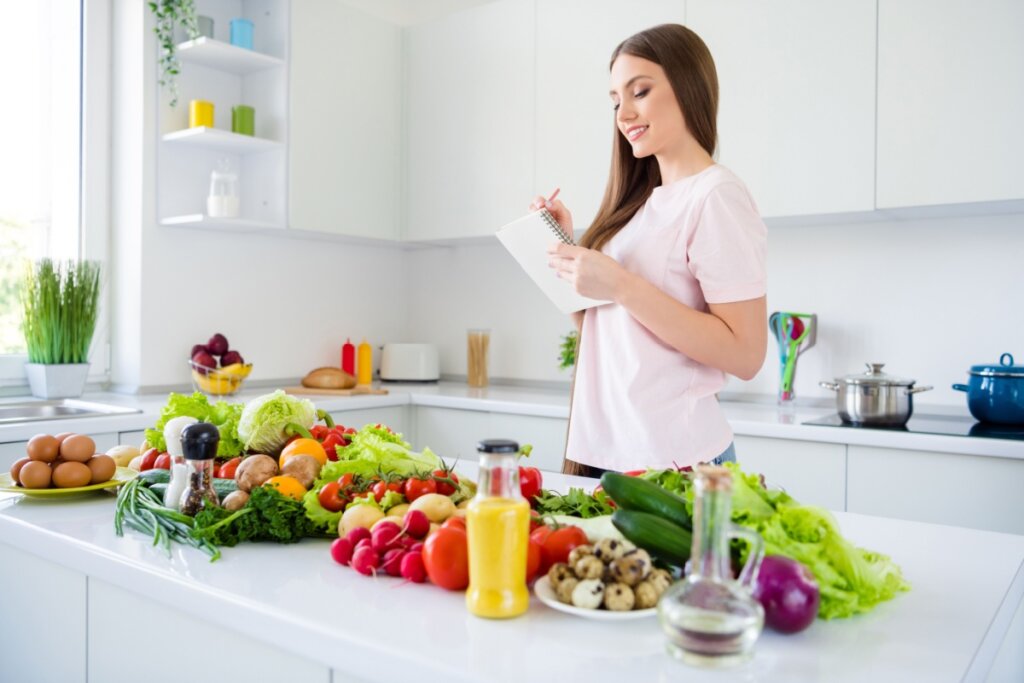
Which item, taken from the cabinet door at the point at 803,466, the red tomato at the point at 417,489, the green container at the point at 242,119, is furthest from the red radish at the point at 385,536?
the green container at the point at 242,119

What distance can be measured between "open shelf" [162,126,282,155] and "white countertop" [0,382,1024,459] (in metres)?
0.92

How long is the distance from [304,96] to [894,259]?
87.5 inches

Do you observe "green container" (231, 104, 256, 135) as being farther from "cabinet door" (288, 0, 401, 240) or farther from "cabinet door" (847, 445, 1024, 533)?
"cabinet door" (847, 445, 1024, 533)

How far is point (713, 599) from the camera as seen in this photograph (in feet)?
2.37

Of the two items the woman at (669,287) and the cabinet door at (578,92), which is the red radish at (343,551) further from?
the cabinet door at (578,92)

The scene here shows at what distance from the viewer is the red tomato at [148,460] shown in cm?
150

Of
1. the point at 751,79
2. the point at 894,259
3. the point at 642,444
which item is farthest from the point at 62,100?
the point at 894,259

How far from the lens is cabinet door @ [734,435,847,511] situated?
2.35 meters

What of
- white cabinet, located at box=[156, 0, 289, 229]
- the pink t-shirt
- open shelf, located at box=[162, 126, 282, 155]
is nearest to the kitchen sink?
white cabinet, located at box=[156, 0, 289, 229]

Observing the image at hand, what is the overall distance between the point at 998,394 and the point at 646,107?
141 centimetres

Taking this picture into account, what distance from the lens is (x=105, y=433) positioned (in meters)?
2.43

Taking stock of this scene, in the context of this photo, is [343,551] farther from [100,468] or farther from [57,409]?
[57,409]

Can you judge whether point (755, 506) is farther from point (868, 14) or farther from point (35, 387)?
point (35, 387)

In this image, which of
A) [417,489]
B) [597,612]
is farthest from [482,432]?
[597,612]
